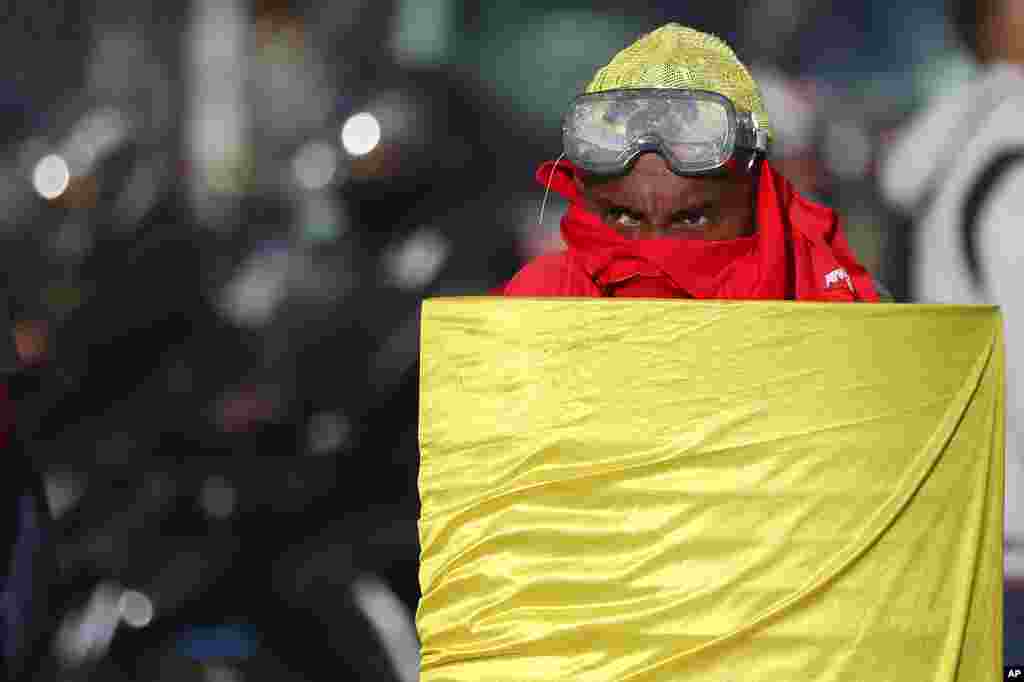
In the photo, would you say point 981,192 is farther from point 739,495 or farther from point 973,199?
point 739,495

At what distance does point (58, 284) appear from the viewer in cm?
328

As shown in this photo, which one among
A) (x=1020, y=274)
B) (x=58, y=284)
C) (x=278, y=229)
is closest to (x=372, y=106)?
(x=278, y=229)

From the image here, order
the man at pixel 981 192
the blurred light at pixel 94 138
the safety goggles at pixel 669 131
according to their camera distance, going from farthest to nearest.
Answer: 1. the man at pixel 981 192
2. the blurred light at pixel 94 138
3. the safety goggles at pixel 669 131

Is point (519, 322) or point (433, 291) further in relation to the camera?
point (433, 291)

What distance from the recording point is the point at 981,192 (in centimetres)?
346

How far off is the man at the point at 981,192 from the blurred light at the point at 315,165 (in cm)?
135

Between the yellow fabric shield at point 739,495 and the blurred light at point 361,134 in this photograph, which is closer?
the yellow fabric shield at point 739,495

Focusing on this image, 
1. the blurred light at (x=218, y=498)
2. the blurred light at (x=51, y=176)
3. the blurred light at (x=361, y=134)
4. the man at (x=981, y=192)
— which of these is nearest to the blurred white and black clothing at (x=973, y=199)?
the man at (x=981, y=192)

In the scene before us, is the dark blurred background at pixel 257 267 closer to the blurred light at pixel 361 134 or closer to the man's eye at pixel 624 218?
the blurred light at pixel 361 134

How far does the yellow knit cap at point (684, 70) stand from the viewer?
203cm

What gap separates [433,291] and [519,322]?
1.63 metres

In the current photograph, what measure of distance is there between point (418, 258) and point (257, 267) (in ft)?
1.25

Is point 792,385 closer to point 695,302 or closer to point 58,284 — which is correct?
point 695,302

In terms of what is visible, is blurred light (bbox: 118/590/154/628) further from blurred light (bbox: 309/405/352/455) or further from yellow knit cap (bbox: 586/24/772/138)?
yellow knit cap (bbox: 586/24/772/138)
